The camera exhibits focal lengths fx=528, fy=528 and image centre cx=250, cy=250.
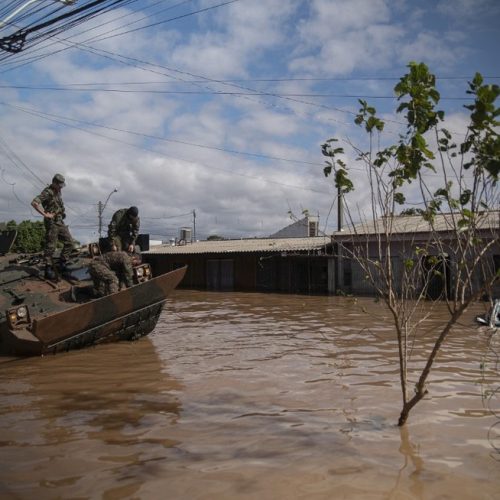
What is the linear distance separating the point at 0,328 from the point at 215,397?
13.6ft

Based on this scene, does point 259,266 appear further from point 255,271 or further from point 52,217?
point 52,217

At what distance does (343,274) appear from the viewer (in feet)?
68.9

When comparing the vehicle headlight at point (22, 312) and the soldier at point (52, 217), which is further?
the soldier at point (52, 217)

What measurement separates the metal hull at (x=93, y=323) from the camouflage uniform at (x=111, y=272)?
485 millimetres

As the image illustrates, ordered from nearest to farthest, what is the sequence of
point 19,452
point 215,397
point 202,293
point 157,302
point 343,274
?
point 19,452
point 215,397
point 157,302
point 343,274
point 202,293

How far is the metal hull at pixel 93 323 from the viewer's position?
302 inches

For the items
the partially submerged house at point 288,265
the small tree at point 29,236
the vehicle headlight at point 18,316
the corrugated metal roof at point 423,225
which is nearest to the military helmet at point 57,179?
the vehicle headlight at point 18,316

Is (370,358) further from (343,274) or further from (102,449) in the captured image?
(343,274)

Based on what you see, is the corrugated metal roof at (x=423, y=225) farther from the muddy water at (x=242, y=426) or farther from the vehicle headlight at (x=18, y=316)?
the vehicle headlight at (x=18, y=316)

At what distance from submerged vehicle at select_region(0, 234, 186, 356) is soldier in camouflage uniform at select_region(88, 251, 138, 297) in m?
0.30

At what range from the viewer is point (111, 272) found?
886 cm

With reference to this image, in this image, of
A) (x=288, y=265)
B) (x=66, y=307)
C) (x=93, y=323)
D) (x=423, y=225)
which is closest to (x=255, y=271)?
(x=288, y=265)

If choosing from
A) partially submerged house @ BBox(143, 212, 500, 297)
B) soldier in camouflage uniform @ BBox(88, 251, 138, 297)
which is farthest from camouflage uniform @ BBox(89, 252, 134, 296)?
partially submerged house @ BBox(143, 212, 500, 297)

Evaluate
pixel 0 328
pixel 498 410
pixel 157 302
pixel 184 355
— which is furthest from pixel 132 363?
pixel 498 410
